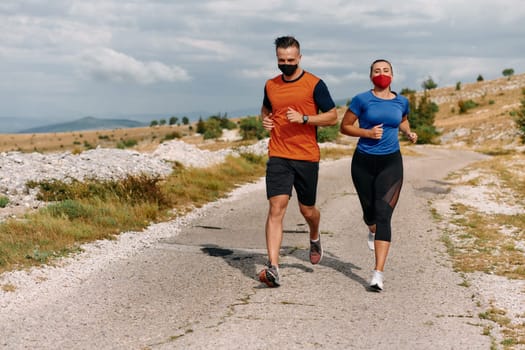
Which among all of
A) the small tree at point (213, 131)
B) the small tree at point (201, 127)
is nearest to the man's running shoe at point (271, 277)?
the small tree at point (213, 131)

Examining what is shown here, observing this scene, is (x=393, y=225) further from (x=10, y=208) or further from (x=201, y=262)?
(x=10, y=208)

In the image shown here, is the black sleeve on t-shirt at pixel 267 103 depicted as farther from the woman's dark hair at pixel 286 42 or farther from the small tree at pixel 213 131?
the small tree at pixel 213 131

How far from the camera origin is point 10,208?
1119 centimetres

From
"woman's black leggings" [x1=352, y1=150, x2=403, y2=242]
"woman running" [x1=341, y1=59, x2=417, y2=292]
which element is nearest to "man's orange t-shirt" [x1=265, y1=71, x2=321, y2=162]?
"woman running" [x1=341, y1=59, x2=417, y2=292]

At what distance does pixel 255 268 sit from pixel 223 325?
7.73 ft

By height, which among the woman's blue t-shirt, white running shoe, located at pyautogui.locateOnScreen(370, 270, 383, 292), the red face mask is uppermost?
the red face mask

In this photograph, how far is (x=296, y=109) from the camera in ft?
20.7

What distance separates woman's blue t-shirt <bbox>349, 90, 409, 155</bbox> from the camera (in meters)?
6.28

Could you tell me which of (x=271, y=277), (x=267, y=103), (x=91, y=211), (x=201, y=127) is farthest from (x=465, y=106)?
(x=271, y=277)

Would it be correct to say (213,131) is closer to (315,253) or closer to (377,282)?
(315,253)

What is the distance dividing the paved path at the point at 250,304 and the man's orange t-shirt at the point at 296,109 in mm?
1430

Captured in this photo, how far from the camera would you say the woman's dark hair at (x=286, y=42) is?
6311mm

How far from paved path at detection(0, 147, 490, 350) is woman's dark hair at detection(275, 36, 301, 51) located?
8.23 feet

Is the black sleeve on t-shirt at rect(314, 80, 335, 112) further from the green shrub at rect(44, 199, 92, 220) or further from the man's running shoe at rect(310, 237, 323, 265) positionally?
the green shrub at rect(44, 199, 92, 220)
